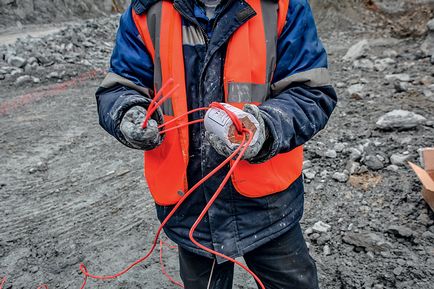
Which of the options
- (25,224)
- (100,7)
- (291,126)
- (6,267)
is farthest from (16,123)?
(100,7)

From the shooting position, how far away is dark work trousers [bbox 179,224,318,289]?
67.5 inches

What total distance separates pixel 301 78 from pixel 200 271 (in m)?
0.86

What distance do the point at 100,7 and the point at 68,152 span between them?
1808cm

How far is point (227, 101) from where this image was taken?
1.54 m

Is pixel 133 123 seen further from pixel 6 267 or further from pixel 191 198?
pixel 6 267

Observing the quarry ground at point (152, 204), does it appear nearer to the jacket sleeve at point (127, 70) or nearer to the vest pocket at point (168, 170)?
the vest pocket at point (168, 170)

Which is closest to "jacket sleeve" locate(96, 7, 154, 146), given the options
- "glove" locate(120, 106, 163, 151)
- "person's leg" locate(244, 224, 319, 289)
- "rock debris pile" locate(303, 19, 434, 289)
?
"glove" locate(120, 106, 163, 151)

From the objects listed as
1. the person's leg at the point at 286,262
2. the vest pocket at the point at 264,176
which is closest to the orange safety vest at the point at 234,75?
the vest pocket at the point at 264,176

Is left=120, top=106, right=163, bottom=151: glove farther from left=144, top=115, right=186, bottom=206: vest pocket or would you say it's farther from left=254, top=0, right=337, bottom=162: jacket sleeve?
left=254, top=0, right=337, bottom=162: jacket sleeve

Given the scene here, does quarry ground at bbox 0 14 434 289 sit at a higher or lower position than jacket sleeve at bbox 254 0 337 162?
lower

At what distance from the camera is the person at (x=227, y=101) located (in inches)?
59.6

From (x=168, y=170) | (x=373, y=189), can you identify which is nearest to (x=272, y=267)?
(x=168, y=170)

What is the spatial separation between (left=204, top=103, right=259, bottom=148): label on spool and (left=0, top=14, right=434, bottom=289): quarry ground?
1.53 meters

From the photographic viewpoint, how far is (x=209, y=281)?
1796 mm
